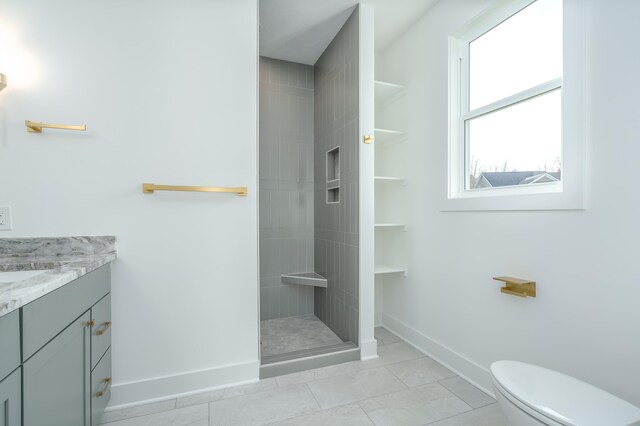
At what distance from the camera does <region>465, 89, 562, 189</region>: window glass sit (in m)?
1.50

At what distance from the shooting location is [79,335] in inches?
46.1

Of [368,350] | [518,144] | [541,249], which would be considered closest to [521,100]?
[518,144]

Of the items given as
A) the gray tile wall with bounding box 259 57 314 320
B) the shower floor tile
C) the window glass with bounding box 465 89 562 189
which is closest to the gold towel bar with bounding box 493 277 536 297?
the window glass with bounding box 465 89 562 189

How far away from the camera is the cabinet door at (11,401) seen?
2.40 feet

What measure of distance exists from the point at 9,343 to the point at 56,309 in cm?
25

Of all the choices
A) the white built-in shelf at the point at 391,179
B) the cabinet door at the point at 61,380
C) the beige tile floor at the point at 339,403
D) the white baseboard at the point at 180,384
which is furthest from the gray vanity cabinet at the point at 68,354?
the white built-in shelf at the point at 391,179

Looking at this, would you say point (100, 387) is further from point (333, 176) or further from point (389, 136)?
point (389, 136)

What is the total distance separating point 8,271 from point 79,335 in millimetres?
402

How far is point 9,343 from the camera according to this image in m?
0.76

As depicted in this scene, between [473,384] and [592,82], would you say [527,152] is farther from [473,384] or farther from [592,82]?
[473,384]

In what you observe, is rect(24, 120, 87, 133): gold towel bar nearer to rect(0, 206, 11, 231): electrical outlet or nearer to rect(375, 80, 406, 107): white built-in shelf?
rect(0, 206, 11, 231): electrical outlet

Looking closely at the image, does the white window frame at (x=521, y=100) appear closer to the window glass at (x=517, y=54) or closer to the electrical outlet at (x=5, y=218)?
the window glass at (x=517, y=54)

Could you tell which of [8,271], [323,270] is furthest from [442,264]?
[8,271]

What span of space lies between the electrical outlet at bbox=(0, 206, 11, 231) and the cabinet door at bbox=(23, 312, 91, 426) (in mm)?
672
